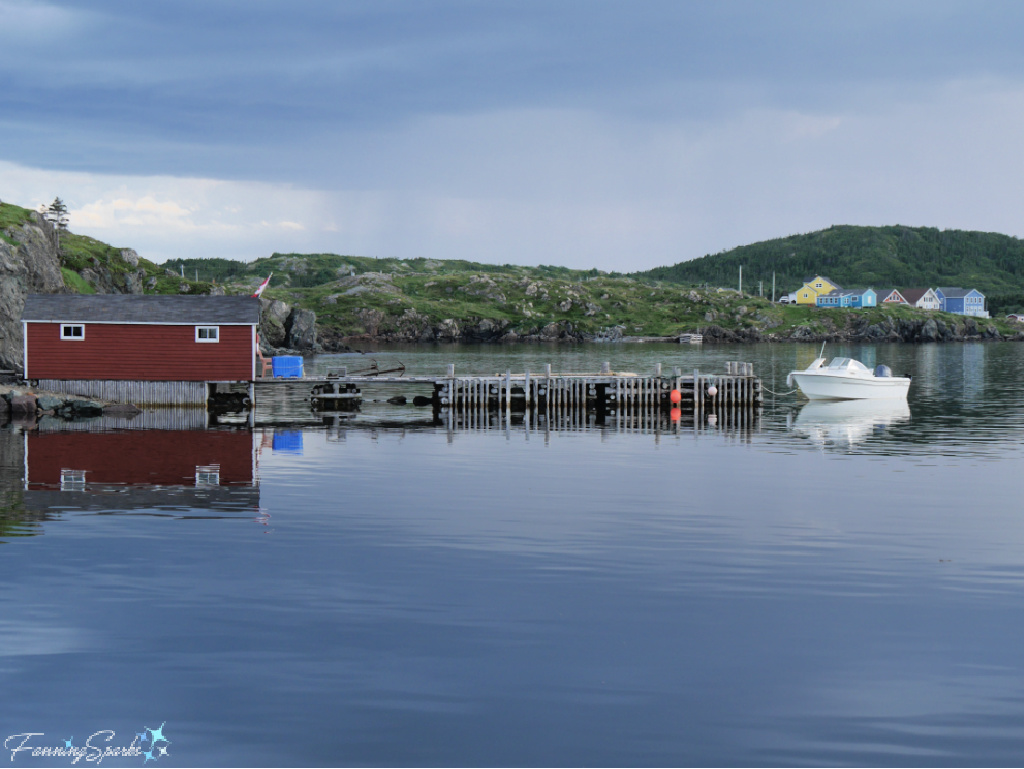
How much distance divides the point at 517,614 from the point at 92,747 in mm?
6949

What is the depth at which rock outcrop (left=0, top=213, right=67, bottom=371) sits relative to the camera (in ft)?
228

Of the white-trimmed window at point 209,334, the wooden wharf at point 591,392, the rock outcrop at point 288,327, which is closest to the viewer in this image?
the white-trimmed window at point 209,334

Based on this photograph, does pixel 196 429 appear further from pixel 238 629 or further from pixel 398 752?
pixel 398 752

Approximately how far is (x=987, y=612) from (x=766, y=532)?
6.76m

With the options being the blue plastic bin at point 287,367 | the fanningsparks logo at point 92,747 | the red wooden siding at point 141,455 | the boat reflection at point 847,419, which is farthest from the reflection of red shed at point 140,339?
the fanningsparks logo at point 92,747

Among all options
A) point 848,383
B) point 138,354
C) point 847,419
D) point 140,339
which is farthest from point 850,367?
point 138,354

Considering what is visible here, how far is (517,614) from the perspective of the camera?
51.9 feet

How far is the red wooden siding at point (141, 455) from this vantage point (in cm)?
3109

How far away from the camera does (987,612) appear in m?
16.0

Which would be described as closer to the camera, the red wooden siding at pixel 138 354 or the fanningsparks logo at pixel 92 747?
the fanningsparks logo at pixel 92 747

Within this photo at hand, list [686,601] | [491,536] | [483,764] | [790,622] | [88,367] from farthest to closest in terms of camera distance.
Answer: [88,367]
[491,536]
[686,601]
[790,622]
[483,764]

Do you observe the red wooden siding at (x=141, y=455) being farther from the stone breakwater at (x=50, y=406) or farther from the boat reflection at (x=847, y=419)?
the boat reflection at (x=847, y=419)

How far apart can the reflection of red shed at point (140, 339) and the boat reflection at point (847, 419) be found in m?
30.6

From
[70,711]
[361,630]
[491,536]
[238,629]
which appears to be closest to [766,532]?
[491,536]
